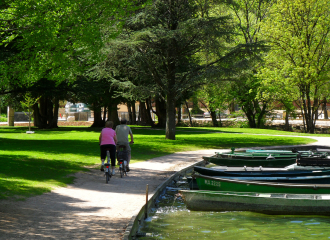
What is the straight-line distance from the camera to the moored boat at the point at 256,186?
457 inches

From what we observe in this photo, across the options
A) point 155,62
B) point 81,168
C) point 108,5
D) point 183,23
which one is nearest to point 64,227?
point 81,168

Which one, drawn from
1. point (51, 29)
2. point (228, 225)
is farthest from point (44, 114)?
point (228, 225)

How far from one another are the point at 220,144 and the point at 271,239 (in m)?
19.3

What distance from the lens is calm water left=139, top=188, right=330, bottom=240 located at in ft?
29.8

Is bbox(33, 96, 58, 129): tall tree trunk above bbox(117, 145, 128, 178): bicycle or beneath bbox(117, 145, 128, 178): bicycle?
above

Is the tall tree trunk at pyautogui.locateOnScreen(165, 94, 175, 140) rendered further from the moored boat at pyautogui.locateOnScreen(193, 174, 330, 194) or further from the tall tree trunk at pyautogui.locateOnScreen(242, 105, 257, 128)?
the tall tree trunk at pyautogui.locateOnScreen(242, 105, 257, 128)

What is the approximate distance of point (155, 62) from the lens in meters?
31.2

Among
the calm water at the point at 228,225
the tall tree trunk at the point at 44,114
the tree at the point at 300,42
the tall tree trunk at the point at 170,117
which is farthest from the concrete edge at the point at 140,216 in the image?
the tall tree trunk at the point at 44,114

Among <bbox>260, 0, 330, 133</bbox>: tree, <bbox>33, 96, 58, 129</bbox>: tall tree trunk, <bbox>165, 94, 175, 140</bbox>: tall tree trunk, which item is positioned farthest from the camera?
<bbox>33, 96, 58, 129</bbox>: tall tree trunk

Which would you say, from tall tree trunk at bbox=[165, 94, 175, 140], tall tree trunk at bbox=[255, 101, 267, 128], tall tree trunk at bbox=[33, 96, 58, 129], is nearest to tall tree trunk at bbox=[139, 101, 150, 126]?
tall tree trunk at bbox=[33, 96, 58, 129]

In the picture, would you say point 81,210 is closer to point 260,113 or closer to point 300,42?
point 300,42

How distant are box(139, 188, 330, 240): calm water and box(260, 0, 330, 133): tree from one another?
3279cm

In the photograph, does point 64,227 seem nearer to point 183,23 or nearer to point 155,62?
point 183,23

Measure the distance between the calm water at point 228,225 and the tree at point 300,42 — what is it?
108ft
